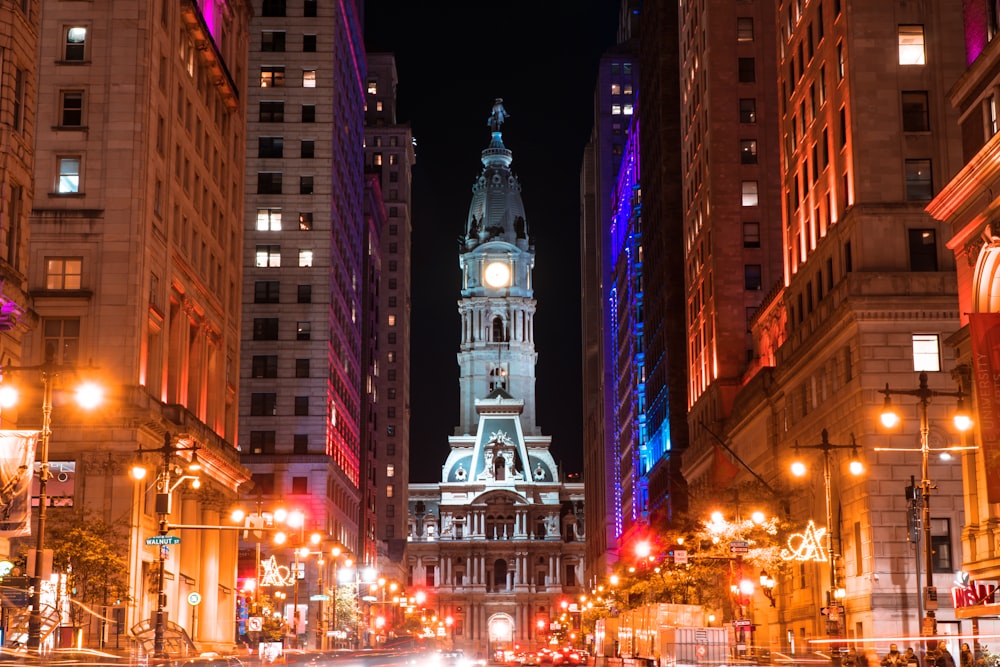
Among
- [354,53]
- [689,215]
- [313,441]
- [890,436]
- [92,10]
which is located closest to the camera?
[890,436]

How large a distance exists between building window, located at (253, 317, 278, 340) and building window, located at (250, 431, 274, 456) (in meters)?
8.42

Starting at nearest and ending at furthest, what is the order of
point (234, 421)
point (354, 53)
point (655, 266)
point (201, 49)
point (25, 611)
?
point (25, 611), point (201, 49), point (234, 421), point (655, 266), point (354, 53)

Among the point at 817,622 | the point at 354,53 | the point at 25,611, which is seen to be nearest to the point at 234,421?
the point at 817,622

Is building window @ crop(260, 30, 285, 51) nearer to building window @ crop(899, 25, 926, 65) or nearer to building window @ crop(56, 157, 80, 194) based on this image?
building window @ crop(56, 157, 80, 194)

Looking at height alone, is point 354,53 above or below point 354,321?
above

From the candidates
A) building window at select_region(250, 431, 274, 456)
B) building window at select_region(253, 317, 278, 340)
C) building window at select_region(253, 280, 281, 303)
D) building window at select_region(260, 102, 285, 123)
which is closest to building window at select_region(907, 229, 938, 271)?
building window at select_region(250, 431, 274, 456)

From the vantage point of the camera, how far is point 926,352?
60.9 meters

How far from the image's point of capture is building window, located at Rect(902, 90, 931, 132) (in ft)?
207

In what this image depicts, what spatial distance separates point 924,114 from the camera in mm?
63188

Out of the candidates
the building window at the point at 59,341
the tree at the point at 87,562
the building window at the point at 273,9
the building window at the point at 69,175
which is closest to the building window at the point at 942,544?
the tree at the point at 87,562

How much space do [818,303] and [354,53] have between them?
86.4m

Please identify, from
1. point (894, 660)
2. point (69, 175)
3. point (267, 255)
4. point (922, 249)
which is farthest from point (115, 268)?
point (267, 255)

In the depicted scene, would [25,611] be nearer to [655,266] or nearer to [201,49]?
[201,49]

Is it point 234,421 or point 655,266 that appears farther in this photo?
point 655,266
